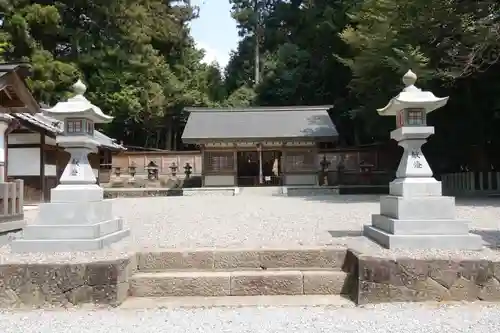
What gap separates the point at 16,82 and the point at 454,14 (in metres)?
11.3

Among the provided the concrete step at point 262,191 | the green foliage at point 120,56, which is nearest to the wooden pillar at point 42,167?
the green foliage at point 120,56

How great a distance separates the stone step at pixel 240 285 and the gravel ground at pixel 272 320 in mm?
387

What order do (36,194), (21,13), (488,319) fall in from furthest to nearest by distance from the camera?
1. (21,13)
2. (36,194)
3. (488,319)

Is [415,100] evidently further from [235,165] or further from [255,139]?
[235,165]

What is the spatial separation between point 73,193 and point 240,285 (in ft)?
7.21

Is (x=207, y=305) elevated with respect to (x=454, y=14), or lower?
lower

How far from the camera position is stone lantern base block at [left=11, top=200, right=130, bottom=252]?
4.64 metres

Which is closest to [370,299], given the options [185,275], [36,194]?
[185,275]

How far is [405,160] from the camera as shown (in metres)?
5.00

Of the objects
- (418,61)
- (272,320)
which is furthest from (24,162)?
(272,320)

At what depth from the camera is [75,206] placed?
4.79 m

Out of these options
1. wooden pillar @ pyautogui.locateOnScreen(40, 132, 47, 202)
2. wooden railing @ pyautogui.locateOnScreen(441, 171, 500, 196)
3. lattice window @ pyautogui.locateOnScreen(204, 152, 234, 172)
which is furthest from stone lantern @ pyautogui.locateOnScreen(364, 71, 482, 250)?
lattice window @ pyautogui.locateOnScreen(204, 152, 234, 172)

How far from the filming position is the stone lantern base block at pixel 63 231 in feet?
15.2

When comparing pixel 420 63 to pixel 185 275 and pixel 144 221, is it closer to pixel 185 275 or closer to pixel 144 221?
pixel 144 221
